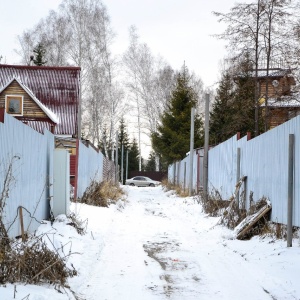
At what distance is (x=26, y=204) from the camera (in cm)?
816

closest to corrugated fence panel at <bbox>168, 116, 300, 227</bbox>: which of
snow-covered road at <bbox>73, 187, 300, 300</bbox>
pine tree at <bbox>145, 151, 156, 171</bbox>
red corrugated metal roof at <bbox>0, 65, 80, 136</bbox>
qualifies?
snow-covered road at <bbox>73, 187, 300, 300</bbox>

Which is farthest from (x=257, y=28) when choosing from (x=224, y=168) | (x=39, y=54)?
(x=39, y=54)

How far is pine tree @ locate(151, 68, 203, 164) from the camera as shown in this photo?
38.2m

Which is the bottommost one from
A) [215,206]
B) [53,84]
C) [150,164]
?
[215,206]

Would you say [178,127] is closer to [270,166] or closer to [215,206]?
[215,206]

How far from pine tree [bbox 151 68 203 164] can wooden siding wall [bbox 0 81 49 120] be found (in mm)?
16407

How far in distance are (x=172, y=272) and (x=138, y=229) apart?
489 centimetres

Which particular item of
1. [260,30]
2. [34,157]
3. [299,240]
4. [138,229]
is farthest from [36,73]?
[299,240]

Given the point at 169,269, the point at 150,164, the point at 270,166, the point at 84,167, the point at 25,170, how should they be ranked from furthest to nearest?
the point at 150,164
the point at 84,167
the point at 270,166
the point at 25,170
the point at 169,269

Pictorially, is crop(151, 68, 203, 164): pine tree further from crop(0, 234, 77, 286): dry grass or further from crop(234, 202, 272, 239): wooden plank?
crop(0, 234, 77, 286): dry grass

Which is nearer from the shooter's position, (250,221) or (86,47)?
(250,221)

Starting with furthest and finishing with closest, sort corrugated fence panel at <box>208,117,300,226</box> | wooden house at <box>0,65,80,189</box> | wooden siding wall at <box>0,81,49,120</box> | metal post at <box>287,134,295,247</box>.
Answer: wooden house at <box>0,65,80,189</box>
wooden siding wall at <box>0,81,49,120</box>
corrugated fence panel at <box>208,117,300,226</box>
metal post at <box>287,134,295,247</box>

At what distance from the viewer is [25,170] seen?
26.4 ft

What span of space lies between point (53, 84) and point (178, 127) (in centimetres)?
1407
